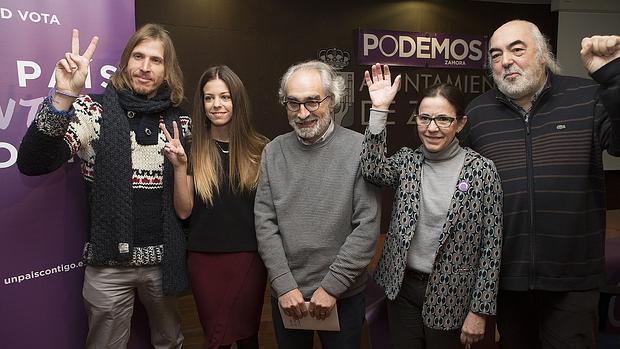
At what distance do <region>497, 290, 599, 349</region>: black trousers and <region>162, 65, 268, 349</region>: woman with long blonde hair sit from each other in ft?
3.25

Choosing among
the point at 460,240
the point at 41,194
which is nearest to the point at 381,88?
the point at 460,240

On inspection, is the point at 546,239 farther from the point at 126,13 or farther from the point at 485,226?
the point at 126,13

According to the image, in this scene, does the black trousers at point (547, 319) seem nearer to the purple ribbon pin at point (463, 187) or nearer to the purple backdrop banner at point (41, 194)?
the purple ribbon pin at point (463, 187)

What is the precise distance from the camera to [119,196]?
6.19ft

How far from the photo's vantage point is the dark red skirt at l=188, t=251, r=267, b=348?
1.93 m

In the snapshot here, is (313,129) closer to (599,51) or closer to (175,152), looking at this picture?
(175,152)

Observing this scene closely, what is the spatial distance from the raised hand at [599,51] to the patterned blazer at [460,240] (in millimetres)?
442

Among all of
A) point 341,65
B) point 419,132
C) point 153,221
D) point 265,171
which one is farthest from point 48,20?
point 341,65

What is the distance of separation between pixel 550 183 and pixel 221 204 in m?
1.22

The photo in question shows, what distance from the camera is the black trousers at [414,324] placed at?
170 centimetres

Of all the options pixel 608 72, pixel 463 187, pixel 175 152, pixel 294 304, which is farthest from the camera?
pixel 175 152

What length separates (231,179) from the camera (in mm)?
1907

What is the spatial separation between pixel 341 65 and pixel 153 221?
3.94 meters

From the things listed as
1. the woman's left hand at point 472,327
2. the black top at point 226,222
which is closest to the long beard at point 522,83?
the woman's left hand at point 472,327
